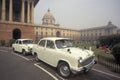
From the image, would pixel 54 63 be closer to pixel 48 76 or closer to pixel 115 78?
pixel 48 76

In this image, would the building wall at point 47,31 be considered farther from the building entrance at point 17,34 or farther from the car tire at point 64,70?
the car tire at point 64,70

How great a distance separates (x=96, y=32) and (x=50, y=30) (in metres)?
40.9

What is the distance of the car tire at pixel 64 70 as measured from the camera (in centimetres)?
641

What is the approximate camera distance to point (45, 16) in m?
90.3

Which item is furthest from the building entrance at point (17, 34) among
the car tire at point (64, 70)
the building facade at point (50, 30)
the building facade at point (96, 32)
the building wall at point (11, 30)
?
the building facade at point (96, 32)

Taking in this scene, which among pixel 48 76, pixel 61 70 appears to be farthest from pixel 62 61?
pixel 48 76

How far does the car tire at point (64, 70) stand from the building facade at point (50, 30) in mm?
70819

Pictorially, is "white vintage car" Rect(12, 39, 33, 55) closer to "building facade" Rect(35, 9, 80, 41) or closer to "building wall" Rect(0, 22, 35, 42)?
"building wall" Rect(0, 22, 35, 42)

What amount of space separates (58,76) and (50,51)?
67.9 inches

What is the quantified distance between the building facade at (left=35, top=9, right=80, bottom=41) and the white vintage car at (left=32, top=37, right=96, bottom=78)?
69397 millimetres

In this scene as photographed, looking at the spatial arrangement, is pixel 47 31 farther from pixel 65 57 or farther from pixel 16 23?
pixel 65 57

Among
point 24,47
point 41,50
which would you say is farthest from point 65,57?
point 24,47

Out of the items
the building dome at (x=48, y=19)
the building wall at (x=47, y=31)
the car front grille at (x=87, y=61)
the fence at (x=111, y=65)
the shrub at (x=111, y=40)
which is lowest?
the fence at (x=111, y=65)

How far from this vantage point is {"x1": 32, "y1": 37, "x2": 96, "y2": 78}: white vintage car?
600cm
